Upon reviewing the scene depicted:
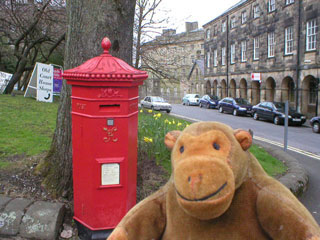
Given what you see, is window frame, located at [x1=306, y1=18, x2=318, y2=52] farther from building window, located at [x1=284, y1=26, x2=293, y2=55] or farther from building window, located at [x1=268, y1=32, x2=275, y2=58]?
building window, located at [x1=268, y1=32, x2=275, y2=58]

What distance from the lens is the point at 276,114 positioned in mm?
21859

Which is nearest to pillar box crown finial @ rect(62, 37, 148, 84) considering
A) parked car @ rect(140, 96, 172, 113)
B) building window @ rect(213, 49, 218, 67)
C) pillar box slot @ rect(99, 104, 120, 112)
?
pillar box slot @ rect(99, 104, 120, 112)

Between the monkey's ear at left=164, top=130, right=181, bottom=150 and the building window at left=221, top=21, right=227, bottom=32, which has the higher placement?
the building window at left=221, top=21, right=227, bottom=32

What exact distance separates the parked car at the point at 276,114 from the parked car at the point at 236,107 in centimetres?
253

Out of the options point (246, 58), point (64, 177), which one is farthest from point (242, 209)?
point (246, 58)

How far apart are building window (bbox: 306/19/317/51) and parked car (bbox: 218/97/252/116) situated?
6424 mm

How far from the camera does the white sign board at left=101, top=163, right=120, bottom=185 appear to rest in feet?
11.0

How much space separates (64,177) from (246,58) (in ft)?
106

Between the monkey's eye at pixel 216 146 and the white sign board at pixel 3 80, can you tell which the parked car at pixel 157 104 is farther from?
the monkey's eye at pixel 216 146

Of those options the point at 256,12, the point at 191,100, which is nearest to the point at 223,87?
the point at 191,100

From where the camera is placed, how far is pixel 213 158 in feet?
5.51

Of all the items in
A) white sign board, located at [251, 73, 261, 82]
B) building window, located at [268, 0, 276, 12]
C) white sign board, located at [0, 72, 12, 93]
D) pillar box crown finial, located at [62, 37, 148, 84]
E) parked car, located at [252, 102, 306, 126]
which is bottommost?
parked car, located at [252, 102, 306, 126]

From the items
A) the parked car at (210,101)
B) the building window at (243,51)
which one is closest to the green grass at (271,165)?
the building window at (243,51)

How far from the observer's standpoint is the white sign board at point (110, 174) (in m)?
3.37
